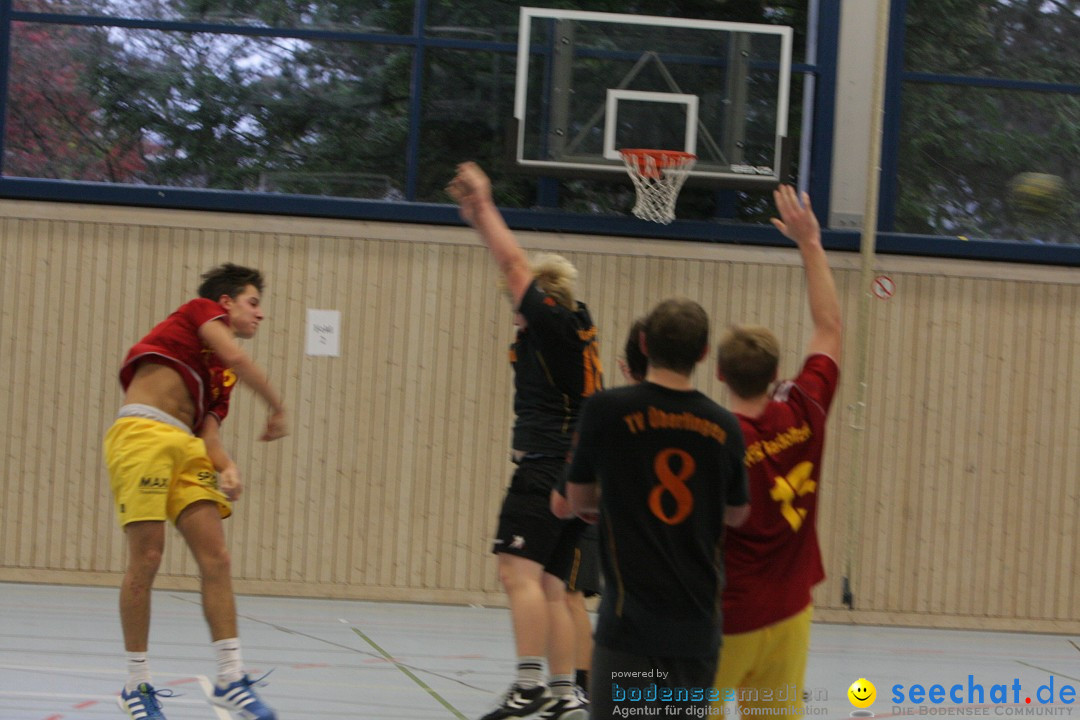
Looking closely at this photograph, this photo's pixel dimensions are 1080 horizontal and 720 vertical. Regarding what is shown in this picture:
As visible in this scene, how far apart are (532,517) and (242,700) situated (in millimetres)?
1176

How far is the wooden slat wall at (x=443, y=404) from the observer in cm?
771

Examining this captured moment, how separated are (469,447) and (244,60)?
128 inches

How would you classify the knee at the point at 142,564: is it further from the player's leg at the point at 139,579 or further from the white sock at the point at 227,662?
the white sock at the point at 227,662

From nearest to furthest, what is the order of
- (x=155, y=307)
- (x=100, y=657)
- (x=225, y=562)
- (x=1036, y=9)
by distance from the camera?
(x=225, y=562), (x=100, y=657), (x=155, y=307), (x=1036, y=9)

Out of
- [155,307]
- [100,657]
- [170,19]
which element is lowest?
[100,657]

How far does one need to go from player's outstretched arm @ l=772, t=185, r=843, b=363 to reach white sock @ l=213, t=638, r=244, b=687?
222 cm

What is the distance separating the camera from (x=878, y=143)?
26.0 ft

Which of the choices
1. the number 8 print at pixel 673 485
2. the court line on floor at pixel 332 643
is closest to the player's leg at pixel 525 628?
the court line on floor at pixel 332 643

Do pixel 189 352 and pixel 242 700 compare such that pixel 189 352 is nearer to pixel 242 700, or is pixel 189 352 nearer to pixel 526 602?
pixel 242 700

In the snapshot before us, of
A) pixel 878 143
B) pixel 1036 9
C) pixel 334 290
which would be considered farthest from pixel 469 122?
pixel 1036 9

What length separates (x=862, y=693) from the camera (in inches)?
201

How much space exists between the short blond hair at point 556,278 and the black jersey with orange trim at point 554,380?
→ 0.06 metres

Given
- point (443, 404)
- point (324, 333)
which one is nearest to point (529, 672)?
point (443, 404)

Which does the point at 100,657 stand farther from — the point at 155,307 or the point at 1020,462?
the point at 1020,462
